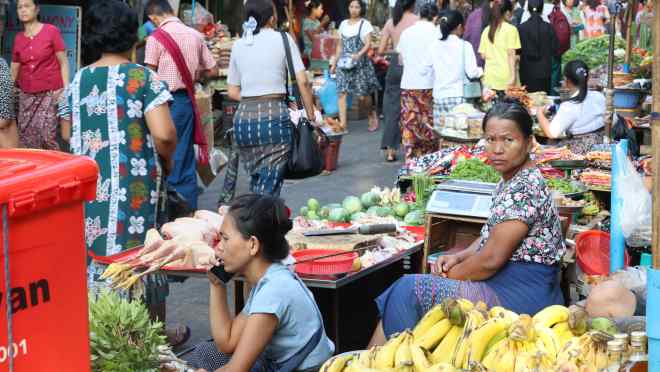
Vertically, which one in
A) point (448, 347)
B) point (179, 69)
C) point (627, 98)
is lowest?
point (448, 347)

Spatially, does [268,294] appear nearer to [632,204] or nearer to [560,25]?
[632,204]

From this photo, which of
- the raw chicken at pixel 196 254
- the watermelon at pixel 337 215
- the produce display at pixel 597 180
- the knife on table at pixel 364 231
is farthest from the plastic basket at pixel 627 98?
the raw chicken at pixel 196 254

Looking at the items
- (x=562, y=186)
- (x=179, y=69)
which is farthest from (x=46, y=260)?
(x=179, y=69)

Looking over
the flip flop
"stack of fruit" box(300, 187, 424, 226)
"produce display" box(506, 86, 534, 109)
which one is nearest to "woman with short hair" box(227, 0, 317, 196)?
"stack of fruit" box(300, 187, 424, 226)

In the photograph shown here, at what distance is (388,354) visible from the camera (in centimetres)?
333

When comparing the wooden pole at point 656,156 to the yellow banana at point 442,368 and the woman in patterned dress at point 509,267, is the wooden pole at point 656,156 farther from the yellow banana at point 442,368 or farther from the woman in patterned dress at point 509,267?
the woman in patterned dress at point 509,267

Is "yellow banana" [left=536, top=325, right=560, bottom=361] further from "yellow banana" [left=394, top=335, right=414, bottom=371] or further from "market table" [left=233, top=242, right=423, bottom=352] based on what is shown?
"market table" [left=233, top=242, right=423, bottom=352]

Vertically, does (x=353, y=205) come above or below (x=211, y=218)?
below

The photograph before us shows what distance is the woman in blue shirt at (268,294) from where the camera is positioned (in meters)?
3.83

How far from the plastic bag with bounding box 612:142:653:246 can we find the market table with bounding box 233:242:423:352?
3.60 ft

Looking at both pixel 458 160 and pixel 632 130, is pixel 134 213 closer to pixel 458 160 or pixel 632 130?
pixel 458 160

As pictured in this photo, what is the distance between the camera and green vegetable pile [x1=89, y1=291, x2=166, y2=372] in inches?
131

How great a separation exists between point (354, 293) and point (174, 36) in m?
3.40

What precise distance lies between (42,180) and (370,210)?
394 cm
